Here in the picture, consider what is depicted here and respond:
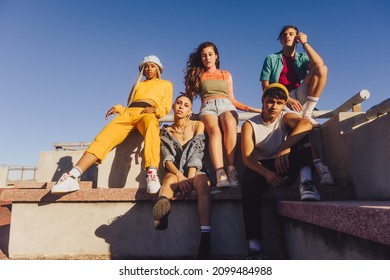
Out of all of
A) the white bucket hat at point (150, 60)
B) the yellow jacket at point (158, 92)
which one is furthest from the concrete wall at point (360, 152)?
the white bucket hat at point (150, 60)

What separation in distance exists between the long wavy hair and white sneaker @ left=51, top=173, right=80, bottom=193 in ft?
6.71

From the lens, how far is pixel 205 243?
2.46 meters

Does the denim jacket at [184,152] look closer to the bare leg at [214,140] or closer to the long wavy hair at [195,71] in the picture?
the bare leg at [214,140]

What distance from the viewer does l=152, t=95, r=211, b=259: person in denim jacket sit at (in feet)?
7.93

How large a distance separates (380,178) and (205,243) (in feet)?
5.28

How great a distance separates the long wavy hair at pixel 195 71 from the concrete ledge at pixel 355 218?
8.27ft

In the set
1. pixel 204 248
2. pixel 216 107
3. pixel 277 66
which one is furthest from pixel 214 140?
pixel 277 66

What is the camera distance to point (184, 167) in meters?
3.09

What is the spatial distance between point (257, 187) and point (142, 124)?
1673 millimetres

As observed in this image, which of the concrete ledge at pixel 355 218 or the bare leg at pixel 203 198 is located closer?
the concrete ledge at pixel 355 218

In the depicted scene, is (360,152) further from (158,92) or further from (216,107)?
(158,92)

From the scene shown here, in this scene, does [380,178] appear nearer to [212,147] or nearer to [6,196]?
[212,147]

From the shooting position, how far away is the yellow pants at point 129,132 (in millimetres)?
3070

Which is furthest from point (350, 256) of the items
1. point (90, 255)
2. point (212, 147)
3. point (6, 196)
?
point (6, 196)
